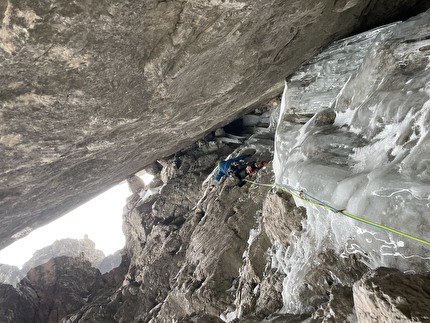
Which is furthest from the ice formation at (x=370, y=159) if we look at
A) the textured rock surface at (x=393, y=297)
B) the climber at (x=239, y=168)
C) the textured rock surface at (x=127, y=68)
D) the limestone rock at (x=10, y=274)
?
the limestone rock at (x=10, y=274)

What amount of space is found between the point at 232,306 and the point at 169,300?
3339mm

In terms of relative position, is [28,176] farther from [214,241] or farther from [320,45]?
[320,45]

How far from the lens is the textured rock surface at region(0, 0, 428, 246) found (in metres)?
5.04

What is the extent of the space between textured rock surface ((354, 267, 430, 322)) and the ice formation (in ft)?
1.69

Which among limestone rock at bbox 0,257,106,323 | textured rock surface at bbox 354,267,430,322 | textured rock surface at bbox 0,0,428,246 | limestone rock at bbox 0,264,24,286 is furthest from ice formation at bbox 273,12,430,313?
limestone rock at bbox 0,264,24,286

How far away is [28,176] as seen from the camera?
31.6 ft

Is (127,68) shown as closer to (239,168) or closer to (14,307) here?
(239,168)

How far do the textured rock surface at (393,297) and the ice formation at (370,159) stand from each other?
0.52m

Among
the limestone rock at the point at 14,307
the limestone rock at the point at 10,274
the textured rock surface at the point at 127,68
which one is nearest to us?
the textured rock surface at the point at 127,68

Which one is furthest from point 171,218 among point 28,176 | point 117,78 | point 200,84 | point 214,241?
point 117,78

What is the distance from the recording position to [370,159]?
16.7ft

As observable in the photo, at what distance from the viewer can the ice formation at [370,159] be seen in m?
3.72

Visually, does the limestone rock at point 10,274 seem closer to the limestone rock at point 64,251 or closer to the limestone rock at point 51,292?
the limestone rock at point 64,251

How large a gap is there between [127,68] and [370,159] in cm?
493
